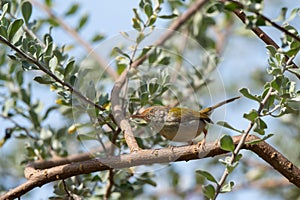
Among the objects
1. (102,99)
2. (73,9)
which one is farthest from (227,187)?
(73,9)

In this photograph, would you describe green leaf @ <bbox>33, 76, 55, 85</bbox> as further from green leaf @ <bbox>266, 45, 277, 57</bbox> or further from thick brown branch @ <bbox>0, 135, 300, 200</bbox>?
green leaf @ <bbox>266, 45, 277, 57</bbox>

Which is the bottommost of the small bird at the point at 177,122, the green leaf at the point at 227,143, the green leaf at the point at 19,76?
the small bird at the point at 177,122

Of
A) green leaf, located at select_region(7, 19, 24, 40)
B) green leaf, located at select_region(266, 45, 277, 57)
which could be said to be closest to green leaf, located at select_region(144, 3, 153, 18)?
green leaf, located at select_region(7, 19, 24, 40)

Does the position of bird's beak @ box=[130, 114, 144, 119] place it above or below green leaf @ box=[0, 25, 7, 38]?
below

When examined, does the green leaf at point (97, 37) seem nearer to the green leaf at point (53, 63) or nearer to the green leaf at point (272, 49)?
the green leaf at point (53, 63)

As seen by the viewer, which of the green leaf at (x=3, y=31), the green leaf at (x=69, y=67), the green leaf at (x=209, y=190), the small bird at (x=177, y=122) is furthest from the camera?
the small bird at (x=177, y=122)

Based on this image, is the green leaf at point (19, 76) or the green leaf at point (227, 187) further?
the green leaf at point (19, 76)

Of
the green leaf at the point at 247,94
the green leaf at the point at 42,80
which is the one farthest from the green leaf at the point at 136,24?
the green leaf at the point at 247,94

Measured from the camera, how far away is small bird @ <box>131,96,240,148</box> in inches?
109

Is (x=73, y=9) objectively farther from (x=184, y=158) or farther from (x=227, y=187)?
(x=227, y=187)

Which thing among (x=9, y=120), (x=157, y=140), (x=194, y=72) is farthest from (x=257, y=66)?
(x=9, y=120)

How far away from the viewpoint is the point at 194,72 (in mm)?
3434

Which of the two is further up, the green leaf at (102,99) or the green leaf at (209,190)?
the green leaf at (102,99)

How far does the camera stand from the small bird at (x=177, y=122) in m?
2.78
